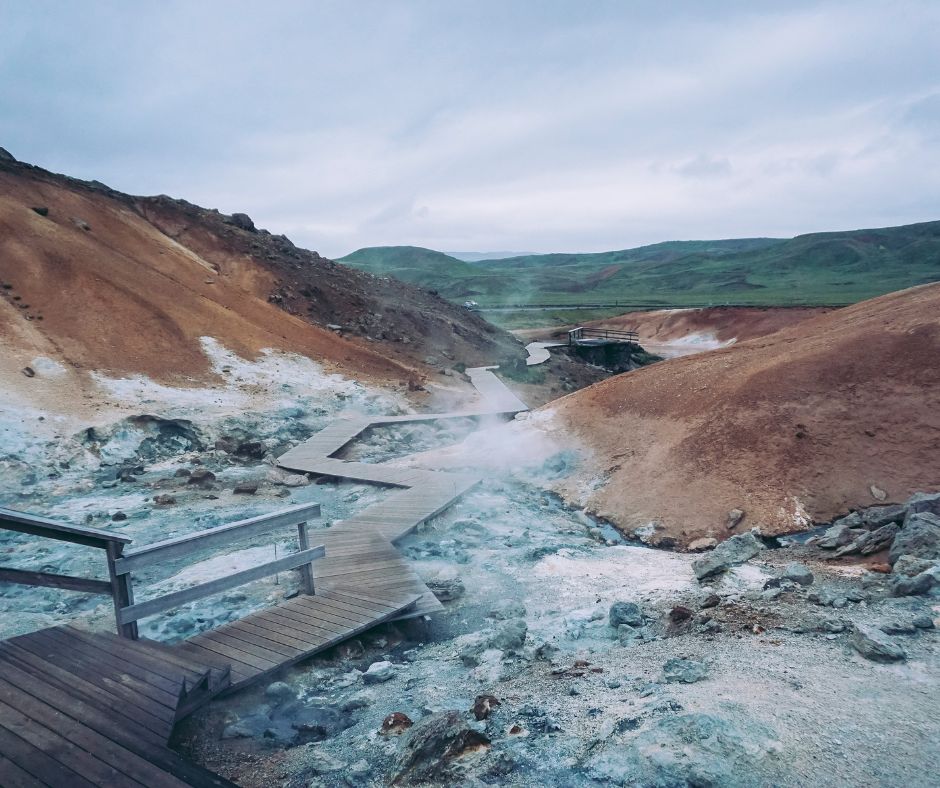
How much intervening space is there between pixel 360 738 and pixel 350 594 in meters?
1.99

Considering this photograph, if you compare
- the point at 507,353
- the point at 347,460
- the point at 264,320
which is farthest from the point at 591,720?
the point at 507,353

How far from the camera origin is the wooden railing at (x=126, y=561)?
14.6ft

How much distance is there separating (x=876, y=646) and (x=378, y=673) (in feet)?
12.6

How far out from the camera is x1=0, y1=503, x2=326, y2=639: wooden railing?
4.45 meters

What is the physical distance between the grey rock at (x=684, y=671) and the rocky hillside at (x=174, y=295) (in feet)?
52.7

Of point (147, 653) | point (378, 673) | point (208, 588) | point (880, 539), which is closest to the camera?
point (147, 653)

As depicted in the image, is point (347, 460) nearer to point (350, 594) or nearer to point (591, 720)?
point (350, 594)

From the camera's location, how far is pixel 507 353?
113 ft

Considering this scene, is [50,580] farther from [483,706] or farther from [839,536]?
[839,536]

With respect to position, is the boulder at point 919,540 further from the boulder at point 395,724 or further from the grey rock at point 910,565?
the boulder at point 395,724

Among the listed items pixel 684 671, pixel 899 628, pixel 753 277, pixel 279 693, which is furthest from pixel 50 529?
pixel 753 277

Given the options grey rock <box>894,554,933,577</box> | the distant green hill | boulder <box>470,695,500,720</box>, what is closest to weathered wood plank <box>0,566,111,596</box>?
boulder <box>470,695,500,720</box>

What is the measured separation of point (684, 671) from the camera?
485 cm

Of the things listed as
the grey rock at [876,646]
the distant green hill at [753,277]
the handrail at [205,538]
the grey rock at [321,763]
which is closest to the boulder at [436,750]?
the grey rock at [321,763]
